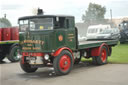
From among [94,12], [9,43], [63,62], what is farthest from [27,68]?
[94,12]

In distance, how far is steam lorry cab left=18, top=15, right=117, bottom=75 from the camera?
30.0ft

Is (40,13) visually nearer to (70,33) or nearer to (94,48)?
(70,33)

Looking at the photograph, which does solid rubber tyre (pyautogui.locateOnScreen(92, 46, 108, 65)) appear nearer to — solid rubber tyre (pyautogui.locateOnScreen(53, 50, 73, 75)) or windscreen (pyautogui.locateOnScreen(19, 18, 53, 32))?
solid rubber tyre (pyautogui.locateOnScreen(53, 50, 73, 75))

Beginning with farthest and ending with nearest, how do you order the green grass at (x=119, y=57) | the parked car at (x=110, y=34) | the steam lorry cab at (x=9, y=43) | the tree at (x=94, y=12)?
the tree at (x=94, y=12) → the parked car at (x=110, y=34) → the steam lorry cab at (x=9, y=43) → the green grass at (x=119, y=57)

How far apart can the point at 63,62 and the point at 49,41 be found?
1013mm

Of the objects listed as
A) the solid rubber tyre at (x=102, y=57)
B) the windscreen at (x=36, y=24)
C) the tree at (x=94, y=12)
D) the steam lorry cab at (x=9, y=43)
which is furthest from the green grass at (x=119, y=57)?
the tree at (x=94, y=12)

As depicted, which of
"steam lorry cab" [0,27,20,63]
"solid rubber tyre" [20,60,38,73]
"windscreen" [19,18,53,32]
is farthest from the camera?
"steam lorry cab" [0,27,20,63]

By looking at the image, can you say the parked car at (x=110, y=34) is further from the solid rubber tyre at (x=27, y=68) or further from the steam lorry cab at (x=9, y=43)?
the solid rubber tyre at (x=27, y=68)

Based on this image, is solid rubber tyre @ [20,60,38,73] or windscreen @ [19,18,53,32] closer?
windscreen @ [19,18,53,32]

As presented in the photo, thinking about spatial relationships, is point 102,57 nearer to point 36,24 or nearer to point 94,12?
point 36,24

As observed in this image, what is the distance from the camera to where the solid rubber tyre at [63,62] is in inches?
358

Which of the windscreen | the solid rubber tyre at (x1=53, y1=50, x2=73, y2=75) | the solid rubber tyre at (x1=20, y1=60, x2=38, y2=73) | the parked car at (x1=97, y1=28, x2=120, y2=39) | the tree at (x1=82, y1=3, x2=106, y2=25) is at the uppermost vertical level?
the tree at (x1=82, y1=3, x2=106, y2=25)

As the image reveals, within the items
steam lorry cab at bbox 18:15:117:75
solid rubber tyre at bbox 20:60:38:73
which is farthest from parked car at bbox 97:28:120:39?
solid rubber tyre at bbox 20:60:38:73

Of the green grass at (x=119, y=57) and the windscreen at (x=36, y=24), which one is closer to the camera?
the windscreen at (x=36, y=24)
